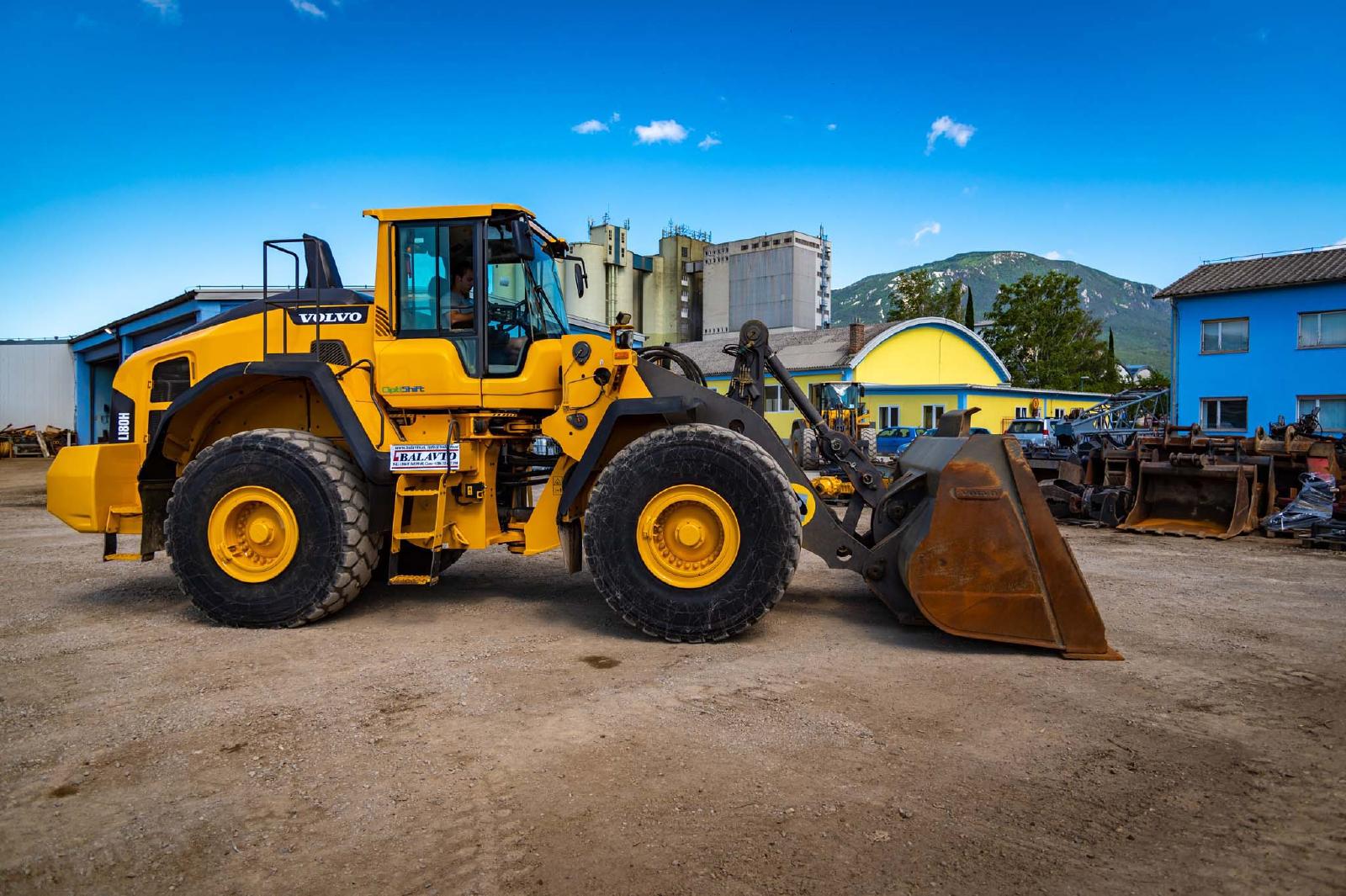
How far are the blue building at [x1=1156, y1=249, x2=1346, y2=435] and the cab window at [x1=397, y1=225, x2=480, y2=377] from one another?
99.0 feet

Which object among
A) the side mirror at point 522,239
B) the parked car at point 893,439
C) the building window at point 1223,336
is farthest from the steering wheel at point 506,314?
the building window at point 1223,336

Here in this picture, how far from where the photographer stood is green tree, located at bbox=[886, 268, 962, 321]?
2254 inches

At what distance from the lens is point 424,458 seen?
6.25 m

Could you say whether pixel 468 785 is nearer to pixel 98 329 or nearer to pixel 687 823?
pixel 687 823

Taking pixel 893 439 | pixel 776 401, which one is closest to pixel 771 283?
pixel 776 401

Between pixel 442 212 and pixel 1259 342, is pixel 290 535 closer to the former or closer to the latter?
pixel 442 212

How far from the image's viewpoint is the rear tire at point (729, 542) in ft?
18.4

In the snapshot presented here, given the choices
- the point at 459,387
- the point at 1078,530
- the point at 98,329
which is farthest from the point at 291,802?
the point at 98,329

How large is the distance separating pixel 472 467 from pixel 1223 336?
3137 centimetres

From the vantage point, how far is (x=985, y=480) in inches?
215

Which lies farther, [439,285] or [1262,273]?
[1262,273]

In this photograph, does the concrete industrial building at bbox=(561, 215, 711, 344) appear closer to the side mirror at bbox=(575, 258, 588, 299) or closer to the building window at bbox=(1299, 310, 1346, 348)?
the building window at bbox=(1299, 310, 1346, 348)

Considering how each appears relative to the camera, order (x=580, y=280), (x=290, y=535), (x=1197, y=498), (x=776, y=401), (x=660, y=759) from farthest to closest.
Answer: (x=776, y=401) → (x=1197, y=498) → (x=580, y=280) → (x=290, y=535) → (x=660, y=759)

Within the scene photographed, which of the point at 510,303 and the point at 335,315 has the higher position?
the point at 510,303
